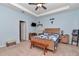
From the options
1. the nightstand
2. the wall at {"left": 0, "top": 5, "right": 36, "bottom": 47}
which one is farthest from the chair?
the wall at {"left": 0, "top": 5, "right": 36, "bottom": 47}

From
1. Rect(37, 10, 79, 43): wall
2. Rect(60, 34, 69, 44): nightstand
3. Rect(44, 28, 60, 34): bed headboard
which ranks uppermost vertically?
Rect(37, 10, 79, 43): wall

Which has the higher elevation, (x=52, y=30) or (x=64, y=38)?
(x=52, y=30)

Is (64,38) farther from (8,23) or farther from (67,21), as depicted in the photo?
(8,23)

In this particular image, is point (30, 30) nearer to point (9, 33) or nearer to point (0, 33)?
point (9, 33)

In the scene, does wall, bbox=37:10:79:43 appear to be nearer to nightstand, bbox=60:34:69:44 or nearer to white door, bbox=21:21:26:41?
nightstand, bbox=60:34:69:44

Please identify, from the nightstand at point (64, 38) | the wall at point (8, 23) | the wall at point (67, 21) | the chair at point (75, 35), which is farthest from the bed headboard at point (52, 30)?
the wall at point (8, 23)

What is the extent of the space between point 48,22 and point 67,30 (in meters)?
2.08

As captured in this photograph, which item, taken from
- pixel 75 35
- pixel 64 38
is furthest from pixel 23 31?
pixel 75 35

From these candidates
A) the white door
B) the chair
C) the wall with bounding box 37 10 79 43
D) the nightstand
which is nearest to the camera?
the chair

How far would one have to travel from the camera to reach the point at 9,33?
518 cm

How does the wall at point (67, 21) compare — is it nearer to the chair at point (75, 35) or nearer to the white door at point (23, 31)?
the chair at point (75, 35)

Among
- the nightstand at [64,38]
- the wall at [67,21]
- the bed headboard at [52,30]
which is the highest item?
the wall at [67,21]

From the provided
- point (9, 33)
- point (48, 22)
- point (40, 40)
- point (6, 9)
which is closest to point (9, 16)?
point (6, 9)

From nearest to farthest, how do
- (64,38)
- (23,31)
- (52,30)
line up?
(64,38) < (52,30) < (23,31)
